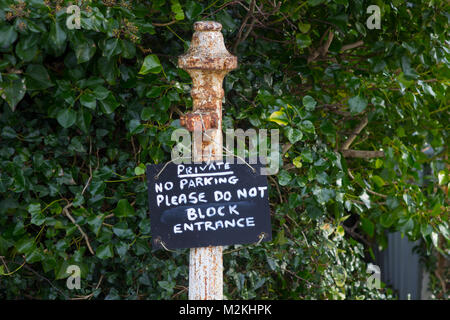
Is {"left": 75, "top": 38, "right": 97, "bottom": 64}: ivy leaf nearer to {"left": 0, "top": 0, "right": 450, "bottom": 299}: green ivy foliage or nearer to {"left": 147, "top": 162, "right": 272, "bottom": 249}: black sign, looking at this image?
{"left": 0, "top": 0, "right": 450, "bottom": 299}: green ivy foliage

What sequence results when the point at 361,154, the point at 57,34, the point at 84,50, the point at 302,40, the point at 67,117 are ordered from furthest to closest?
1. the point at 361,154
2. the point at 302,40
3. the point at 67,117
4. the point at 84,50
5. the point at 57,34

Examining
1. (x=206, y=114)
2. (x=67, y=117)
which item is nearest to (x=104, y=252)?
(x=67, y=117)

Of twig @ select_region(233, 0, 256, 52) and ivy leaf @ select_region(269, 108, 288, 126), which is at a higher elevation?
twig @ select_region(233, 0, 256, 52)

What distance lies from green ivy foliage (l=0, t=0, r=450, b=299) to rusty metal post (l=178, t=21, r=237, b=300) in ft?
0.92

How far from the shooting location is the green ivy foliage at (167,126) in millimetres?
1675

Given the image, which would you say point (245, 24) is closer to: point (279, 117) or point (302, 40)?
point (302, 40)

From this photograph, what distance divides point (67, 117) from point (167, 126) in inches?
11.8

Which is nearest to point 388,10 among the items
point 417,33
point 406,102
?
point 417,33

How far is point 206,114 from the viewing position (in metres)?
1.32

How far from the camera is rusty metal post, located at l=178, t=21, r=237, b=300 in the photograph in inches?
51.5

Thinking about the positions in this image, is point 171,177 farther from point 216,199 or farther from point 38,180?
point 38,180

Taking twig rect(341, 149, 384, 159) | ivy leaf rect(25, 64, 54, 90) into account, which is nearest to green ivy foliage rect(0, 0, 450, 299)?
ivy leaf rect(25, 64, 54, 90)
